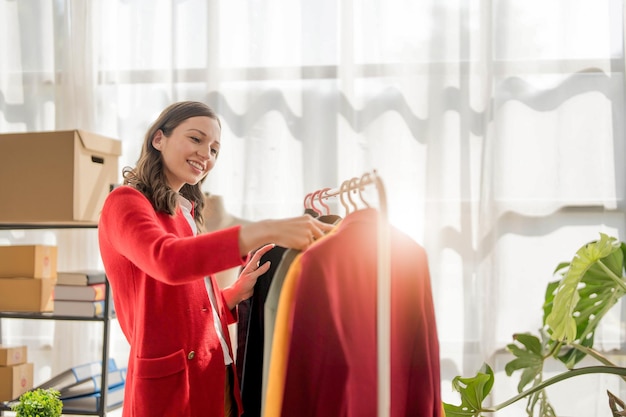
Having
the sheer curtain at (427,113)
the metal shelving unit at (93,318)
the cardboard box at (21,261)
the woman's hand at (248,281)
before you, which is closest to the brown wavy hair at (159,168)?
the woman's hand at (248,281)

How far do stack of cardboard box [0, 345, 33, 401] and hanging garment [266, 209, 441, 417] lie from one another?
1911 millimetres

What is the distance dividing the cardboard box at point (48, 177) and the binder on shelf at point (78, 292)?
26 cm

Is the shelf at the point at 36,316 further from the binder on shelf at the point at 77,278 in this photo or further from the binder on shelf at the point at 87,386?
the binder on shelf at the point at 87,386

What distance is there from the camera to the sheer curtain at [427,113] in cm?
298

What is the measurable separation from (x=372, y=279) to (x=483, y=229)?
176cm

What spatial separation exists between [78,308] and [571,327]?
1781 millimetres

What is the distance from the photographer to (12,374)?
2758 millimetres

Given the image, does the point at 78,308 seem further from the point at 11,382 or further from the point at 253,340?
the point at 253,340

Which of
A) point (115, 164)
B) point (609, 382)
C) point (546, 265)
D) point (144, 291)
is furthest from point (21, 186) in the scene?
point (609, 382)

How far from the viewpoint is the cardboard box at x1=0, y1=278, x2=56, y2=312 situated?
9.02 ft

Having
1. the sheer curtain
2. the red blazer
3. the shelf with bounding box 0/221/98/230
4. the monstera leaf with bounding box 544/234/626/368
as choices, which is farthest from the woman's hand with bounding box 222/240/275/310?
the sheer curtain

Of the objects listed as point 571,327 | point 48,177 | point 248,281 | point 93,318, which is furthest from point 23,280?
point 571,327

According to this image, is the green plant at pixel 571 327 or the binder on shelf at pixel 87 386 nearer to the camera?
the green plant at pixel 571 327

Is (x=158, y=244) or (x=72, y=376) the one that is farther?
(x=72, y=376)
